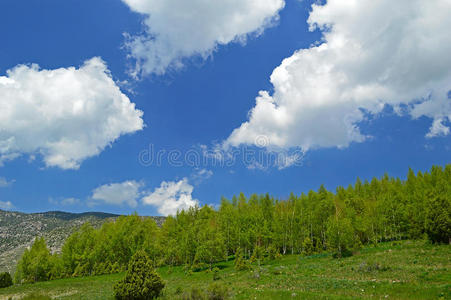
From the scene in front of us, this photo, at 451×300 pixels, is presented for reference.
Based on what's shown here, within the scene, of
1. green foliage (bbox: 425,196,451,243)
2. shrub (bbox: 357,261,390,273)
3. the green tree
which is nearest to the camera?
shrub (bbox: 357,261,390,273)

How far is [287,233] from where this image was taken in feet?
247

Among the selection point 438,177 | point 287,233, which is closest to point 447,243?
point 287,233

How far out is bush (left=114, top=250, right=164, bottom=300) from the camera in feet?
68.6

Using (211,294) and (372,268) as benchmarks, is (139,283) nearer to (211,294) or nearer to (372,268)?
(211,294)

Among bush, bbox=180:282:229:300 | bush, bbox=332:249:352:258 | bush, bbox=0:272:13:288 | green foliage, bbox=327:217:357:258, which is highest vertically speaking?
green foliage, bbox=327:217:357:258

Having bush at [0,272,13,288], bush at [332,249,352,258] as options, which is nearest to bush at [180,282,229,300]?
bush at [332,249,352,258]

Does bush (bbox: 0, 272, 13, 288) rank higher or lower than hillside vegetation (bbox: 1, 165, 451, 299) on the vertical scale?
lower

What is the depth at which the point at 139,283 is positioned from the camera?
21.2 m

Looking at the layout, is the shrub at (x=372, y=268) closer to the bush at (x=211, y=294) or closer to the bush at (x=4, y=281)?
the bush at (x=211, y=294)

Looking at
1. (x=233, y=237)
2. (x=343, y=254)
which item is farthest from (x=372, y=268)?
(x=233, y=237)

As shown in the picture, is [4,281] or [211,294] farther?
[4,281]

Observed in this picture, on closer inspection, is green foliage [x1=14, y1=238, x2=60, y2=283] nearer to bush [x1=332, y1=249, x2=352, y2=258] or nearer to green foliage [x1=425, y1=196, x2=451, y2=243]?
bush [x1=332, y1=249, x2=352, y2=258]

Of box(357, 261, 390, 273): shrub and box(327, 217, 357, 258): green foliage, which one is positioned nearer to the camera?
box(357, 261, 390, 273): shrub

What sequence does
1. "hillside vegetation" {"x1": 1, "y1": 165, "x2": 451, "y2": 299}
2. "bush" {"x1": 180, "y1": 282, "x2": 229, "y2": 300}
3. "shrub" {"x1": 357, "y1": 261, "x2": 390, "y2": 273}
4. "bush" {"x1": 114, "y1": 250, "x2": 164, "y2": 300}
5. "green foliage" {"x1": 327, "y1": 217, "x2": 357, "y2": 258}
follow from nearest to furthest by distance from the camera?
"bush" {"x1": 180, "y1": 282, "x2": 229, "y2": 300}
"bush" {"x1": 114, "y1": 250, "x2": 164, "y2": 300}
"shrub" {"x1": 357, "y1": 261, "x2": 390, "y2": 273}
"green foliage" {"x1": 327, "y1": 217, "x2": 357, "y2": 258}
"hillside vegetation" {"x1": 1, "y1": 165, "x2": 451, "y2": 299}
